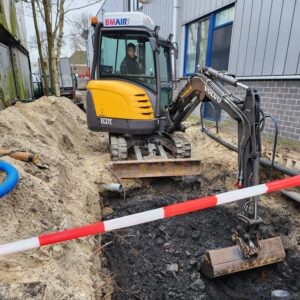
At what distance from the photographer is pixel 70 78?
723 inches

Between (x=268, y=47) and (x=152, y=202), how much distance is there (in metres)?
4.49

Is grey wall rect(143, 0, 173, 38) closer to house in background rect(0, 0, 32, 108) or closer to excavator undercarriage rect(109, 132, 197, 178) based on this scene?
house in background rect(0, 0, 32, 108)

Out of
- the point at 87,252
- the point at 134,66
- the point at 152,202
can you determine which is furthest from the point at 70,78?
the point at 87,252

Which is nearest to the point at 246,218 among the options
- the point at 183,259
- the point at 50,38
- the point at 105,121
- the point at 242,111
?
the point at 183,259

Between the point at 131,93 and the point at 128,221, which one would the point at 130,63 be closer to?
the point at 131,93

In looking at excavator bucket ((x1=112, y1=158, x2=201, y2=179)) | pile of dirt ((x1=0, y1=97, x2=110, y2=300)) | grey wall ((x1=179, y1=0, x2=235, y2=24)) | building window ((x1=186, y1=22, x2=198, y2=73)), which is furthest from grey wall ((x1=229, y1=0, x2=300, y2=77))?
pile of dirt ((x1=0, y1=97, x2=110, y2=300))

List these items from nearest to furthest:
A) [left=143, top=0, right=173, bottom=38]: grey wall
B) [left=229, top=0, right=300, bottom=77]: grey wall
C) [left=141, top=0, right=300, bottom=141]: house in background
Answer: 1. [left=229, top=0, right=300, bottom=77]: grey wall
2. [left=141, top=0, right=300, bottom=141]: house in background
3. [left=143, top=0, right=173, bottom=38]: grey wall

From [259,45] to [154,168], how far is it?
4086mm

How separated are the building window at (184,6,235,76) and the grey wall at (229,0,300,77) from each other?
583 millimetres

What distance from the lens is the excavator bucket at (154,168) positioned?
460 centimetres

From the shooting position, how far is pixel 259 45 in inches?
249

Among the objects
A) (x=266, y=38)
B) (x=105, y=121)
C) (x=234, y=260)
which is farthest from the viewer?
(x=266, y=38)

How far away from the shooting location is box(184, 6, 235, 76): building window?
7686mm

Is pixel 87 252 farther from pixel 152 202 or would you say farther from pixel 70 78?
pixel 70 78
